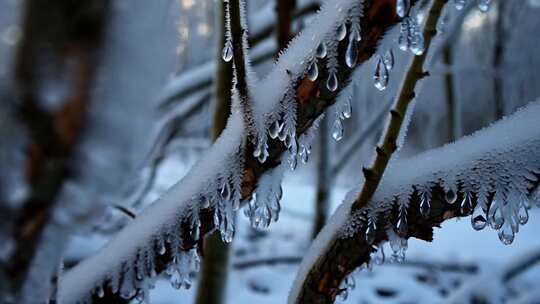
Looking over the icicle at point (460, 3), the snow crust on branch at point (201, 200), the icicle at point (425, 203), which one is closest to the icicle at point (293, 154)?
the snow crust on branch at point (201, 200)

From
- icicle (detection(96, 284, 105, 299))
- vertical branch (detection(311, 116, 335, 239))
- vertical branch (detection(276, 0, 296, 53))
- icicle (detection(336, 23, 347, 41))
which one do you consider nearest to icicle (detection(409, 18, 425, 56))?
icicle (detection(336, 23, 347, 41))

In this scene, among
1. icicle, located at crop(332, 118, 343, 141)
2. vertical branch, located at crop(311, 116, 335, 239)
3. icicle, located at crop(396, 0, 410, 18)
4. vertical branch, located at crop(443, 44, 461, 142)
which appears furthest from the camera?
vertical branch, located at crop(443, 44, 461, 142)

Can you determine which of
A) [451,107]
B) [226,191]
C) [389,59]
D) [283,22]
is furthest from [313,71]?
[451,107]

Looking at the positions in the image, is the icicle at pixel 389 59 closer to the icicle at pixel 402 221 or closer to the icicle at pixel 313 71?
the icicle at pixel 313 71

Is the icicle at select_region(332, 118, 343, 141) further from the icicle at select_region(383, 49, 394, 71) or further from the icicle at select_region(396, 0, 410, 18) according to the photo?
the icicle at select_region(396, 0, 410, 18)

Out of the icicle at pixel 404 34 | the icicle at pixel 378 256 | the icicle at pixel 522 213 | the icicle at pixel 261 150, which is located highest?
the icicle at pixel 404 34

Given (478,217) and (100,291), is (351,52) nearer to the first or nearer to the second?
(478,217)
